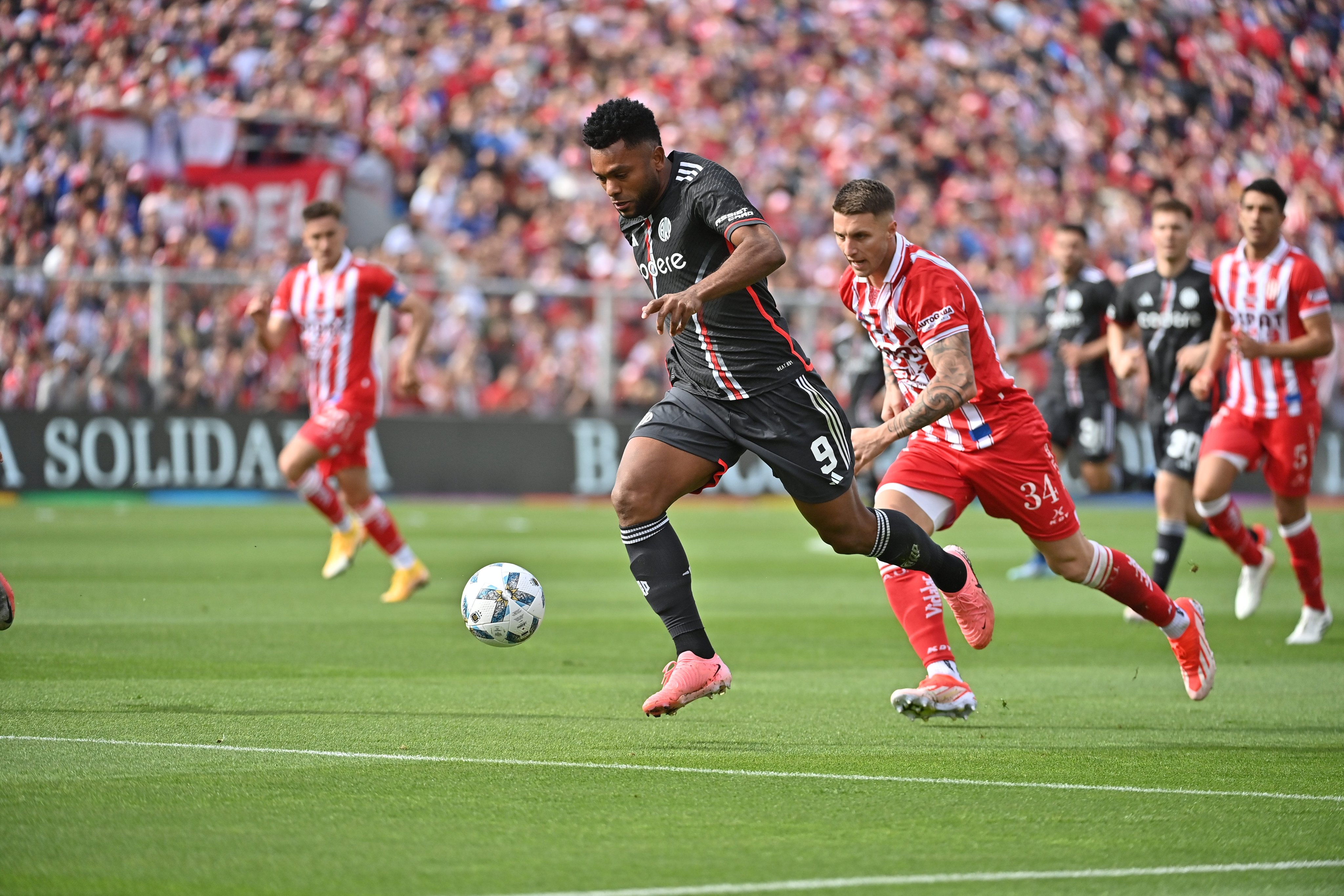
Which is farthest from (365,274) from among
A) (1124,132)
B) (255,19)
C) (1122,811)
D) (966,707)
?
(1124,132)

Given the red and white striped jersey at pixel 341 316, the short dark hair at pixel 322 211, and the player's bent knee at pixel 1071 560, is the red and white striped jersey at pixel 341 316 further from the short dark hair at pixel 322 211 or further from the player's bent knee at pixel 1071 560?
the player's bent knee at pixel 1071 560

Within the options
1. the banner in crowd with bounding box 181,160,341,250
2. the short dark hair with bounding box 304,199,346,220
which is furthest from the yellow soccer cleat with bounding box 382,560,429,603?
the banner in crowd with bounding box 181,160,341,250

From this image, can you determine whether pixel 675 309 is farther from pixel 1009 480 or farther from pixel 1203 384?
pixel 1203 384

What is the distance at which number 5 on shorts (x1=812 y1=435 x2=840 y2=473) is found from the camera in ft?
21.2

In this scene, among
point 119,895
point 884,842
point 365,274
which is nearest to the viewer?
point 119,895

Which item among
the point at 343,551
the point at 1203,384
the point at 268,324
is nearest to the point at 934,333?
the point at 1203,384

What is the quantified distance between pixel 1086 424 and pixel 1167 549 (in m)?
2.94

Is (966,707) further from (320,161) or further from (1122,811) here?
(320,161)

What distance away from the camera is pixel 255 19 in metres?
24.0

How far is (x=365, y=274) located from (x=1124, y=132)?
19.5 m

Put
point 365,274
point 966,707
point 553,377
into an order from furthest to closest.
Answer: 1. point 553,377
2. point 365,274
3. point 966,707

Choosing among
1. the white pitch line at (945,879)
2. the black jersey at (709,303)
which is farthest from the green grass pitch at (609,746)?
the black jersey at (709,303)

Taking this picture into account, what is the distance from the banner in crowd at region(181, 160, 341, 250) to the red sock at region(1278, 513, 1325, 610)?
14778mm

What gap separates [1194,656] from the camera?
732 cm
